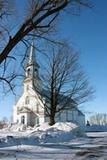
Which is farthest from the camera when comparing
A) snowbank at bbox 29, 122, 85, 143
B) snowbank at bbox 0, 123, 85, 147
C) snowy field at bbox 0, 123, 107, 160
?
snowbank at bbox 29, 122, 85, 143

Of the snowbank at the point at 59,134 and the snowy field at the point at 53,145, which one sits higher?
the snowbank at the point at 59,134

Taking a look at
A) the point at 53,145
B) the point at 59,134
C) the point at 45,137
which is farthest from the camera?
the point at 59,134

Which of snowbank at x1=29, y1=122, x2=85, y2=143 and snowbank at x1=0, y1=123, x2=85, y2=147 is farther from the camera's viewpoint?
snowbank at x1=29, y1=122, x2=85, y2=143

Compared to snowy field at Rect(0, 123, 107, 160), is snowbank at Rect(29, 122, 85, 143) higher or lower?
higher

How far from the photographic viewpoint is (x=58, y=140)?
19.7 m

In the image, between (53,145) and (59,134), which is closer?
(53,145)

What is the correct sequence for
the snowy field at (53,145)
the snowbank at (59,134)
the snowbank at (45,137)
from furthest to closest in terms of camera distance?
1. the snowbank at (59,134)
2. the snowbank at (45,137)
3. the snowy field at (53,145)

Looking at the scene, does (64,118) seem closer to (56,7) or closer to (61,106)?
(61,106)

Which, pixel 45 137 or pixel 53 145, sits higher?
pixel 45 137

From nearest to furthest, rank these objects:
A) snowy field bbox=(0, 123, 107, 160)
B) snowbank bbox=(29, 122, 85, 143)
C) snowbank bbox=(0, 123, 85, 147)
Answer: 1. snowy field bbox=(0, 123, 107, 160)
2. snowbank bbox=(0, 123, 85, 147)
3. snowbank bbox=(29, 122, 85, 143)

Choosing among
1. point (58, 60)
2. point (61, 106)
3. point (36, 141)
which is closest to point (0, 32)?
point (36, 141)

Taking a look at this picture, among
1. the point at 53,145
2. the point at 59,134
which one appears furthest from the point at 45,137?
the point at 53,145

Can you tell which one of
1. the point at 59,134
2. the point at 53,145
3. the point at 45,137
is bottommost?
the point at 53,145

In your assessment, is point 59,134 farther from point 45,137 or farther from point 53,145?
point 53,145
